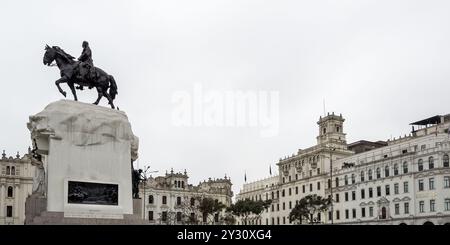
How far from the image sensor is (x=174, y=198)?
106 meters

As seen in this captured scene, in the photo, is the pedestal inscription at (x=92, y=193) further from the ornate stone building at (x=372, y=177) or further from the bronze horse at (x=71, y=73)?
the ornate stone building at (x=372, y=177)

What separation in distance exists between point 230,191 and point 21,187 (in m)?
40.2

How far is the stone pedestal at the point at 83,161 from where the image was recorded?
25000mm

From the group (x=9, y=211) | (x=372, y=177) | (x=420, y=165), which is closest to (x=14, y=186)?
(x=9, y=211)

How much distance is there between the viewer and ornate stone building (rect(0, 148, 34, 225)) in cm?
9375

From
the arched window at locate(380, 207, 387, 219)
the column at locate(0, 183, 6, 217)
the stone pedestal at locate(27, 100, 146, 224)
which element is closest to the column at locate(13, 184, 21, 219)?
the column at locate(0, 183, 6, 217)

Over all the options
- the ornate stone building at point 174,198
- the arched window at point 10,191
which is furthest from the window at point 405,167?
the arched window at point 10,191

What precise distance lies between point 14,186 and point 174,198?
26.9m

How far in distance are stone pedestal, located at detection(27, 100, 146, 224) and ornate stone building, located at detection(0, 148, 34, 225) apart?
71154mm

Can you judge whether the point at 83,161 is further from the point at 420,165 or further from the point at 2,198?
the point at 2,198

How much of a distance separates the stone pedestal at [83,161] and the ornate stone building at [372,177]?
56.2 m

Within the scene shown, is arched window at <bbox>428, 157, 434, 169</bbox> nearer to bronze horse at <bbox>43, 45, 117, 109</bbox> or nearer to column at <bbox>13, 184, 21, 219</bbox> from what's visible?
bronze horse at <bbox>43, 45, 117, 109</bbox>

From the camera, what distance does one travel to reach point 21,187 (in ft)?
316
